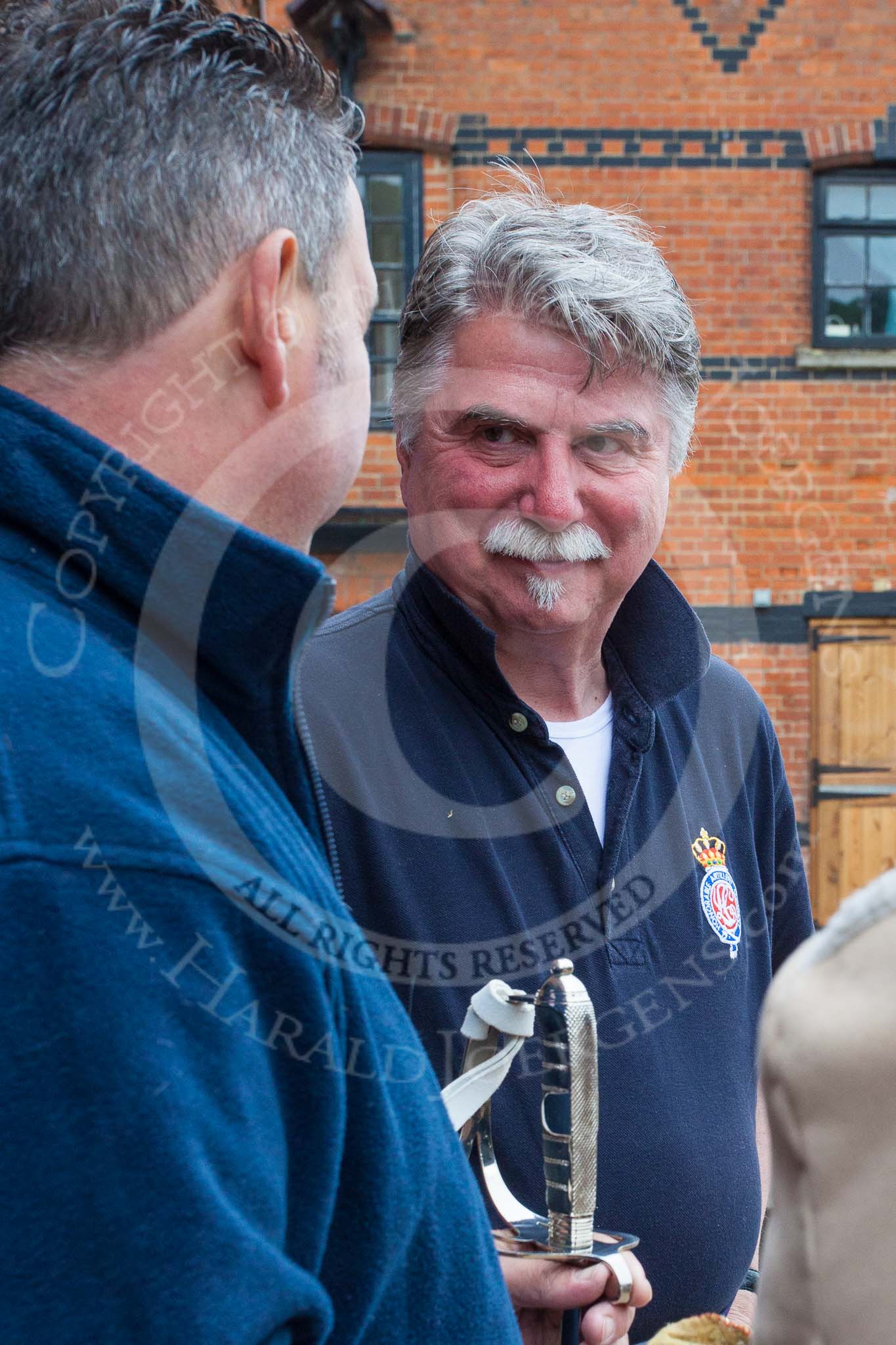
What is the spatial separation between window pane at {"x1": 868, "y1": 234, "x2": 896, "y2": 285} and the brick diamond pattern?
1.33 m

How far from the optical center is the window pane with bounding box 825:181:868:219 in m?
7.81

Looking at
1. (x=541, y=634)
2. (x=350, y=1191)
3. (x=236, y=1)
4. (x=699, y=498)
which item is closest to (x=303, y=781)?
(x=350, y=1191)

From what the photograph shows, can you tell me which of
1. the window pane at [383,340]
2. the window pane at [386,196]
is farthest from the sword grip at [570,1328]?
the window pane at [386,196]

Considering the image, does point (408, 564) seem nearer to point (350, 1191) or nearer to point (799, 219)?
point (350, 1191)

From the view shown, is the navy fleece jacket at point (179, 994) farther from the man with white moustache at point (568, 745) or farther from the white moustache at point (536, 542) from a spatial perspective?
the white moustache at point (536, 542)

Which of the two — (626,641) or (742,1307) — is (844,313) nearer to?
(626,641)

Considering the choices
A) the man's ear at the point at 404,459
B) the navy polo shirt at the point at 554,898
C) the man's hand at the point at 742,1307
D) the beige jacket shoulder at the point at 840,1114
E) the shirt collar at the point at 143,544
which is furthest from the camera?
the man's ear at the point at 404,459

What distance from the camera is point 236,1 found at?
16.1 feet

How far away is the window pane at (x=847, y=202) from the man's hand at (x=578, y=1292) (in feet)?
25.2

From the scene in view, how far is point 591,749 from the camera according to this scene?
185 cm

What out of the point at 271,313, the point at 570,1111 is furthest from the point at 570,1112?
the point at 271,313

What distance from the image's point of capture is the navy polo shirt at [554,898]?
1.58m

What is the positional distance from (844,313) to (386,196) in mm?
2858

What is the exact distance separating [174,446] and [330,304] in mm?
197
